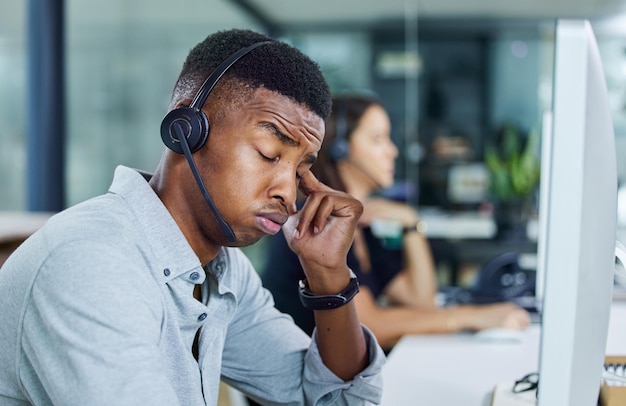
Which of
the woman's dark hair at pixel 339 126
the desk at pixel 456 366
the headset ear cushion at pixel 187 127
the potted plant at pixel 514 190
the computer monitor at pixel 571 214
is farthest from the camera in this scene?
the potted plant at pixel 514 190

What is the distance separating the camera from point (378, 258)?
2.48 metres

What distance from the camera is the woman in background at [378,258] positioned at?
1979 mm

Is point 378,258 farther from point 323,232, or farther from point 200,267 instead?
point 200,267

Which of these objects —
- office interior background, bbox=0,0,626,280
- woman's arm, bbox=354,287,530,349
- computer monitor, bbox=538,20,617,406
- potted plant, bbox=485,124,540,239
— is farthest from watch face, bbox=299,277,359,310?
potted plant, bbox=485,124,540,239

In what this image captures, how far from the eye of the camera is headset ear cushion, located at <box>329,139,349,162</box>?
2254 mm

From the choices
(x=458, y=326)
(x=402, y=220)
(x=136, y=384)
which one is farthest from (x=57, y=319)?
(x=402, y=220)

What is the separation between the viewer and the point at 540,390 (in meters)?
0.71

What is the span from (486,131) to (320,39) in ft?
5.08

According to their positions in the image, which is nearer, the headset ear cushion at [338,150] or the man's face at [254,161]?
the man's face at [254,161]

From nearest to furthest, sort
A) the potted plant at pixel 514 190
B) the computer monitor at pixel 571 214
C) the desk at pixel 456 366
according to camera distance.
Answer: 1. the computer monitor at pixel 571 214
2. the desk at pixel 456 366
3. the potted plant at pixel 514 190

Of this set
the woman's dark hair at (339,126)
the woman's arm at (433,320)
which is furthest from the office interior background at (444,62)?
the woman's arm at (433,320)

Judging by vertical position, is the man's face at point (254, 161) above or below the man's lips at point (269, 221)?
above

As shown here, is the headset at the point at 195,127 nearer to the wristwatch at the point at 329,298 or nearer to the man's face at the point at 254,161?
the man's face at the point at 254,161

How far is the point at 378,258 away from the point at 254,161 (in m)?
1.57
